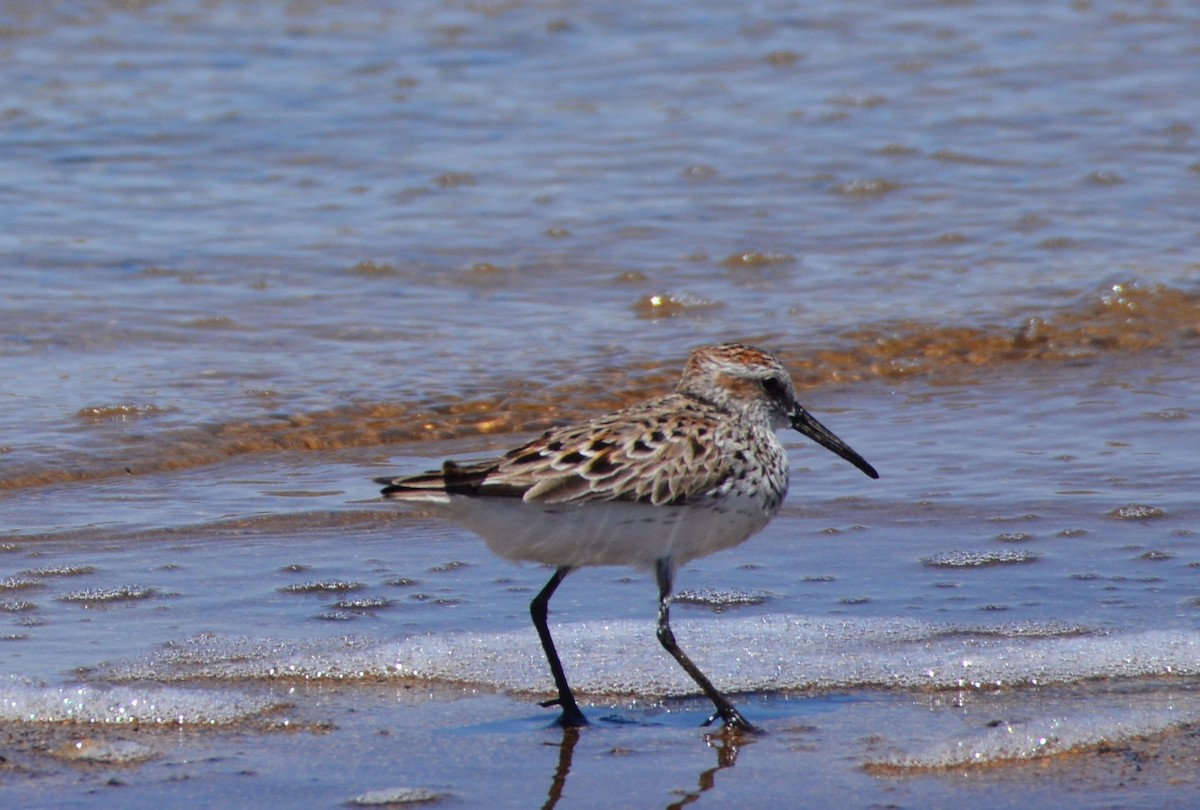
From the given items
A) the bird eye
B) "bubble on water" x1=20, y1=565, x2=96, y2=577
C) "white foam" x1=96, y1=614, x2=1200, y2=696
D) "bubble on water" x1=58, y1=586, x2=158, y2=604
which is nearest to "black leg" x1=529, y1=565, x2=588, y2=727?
"white foam" x1=96, y1=614, x2=1200, y2=696

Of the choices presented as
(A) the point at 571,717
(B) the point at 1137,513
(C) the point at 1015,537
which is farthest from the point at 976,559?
(A) the point at 571,717

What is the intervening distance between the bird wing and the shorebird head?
0.29 metres

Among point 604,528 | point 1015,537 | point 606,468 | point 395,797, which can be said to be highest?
point 606,468

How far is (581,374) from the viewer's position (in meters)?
9.05

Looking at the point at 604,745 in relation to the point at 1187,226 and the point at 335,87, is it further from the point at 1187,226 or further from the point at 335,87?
the point at 335,87

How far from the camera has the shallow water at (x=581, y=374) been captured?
4.91 meters

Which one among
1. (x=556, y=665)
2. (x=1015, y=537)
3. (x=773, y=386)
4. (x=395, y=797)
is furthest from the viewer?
(x=1015, y=537)

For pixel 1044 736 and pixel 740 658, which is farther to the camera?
pixel 740 658

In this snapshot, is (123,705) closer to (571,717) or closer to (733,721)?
(571,717)

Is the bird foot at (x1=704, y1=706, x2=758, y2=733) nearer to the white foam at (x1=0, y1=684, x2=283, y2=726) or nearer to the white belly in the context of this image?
the white belly

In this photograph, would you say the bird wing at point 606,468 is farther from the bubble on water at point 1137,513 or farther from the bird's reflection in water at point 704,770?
the bubble on water at point 1137,513

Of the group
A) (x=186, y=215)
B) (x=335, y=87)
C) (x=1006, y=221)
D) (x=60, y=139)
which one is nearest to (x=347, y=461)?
(x=186, y=215)

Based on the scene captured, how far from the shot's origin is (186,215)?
11.9 metres

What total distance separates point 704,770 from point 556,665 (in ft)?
1.94
